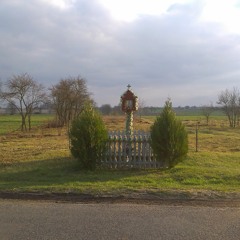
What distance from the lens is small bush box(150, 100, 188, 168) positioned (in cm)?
1045

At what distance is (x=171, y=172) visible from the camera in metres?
10.1

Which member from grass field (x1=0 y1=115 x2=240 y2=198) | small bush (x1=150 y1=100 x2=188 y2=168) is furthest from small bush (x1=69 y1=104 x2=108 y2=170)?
small bush (x1=150 y1=100 x2=188 y2=168)

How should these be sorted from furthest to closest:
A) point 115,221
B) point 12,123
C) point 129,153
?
point 12,123 < point 129,153 < point 115,221

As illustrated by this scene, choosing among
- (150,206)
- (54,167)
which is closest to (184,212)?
(150,206)

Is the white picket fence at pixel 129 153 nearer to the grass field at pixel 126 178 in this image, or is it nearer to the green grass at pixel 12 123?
the grass field at pixel 126 178

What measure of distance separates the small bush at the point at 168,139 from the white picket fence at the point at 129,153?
18.4 inches

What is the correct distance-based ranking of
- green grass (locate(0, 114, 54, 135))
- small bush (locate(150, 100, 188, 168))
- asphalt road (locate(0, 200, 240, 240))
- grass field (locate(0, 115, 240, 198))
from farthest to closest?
green grass (locate(0, 114, 54, 135)) → small bush (locate(150, 100, 188, 168)) → grass field (locate(0, 115, 240, 198)) → asphalt road (locate(0, 200, 240, 240))

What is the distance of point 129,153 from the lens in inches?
442

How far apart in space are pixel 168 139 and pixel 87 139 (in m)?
2.42

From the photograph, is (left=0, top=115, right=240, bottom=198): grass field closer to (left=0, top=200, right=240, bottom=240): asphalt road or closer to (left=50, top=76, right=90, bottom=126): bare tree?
(left=0, top=200, right=240, bottom=240): asphalt road

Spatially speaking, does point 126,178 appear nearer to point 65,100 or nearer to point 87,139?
point 87,139

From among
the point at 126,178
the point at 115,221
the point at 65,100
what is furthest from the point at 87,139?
the point at 65,100

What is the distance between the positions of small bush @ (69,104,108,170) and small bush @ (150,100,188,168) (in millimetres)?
1647

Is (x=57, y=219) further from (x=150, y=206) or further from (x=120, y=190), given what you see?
(x=120, y=190)
